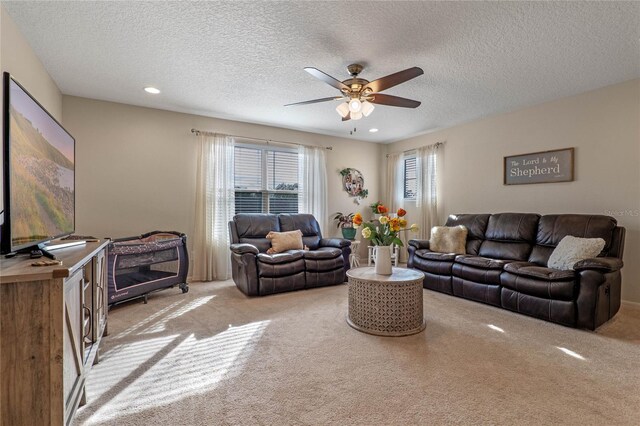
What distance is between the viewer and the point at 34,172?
5.41 ft

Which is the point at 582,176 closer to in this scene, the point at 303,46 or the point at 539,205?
the point at 539,205

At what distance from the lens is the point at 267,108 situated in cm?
438

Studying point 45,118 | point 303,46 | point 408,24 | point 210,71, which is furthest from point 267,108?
point 45,118

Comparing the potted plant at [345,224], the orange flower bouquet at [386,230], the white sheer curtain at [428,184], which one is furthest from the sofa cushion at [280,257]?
the white sheer curtain at [428,184]

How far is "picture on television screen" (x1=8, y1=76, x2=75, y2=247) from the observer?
4.71 ft

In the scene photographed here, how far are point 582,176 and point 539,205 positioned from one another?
582 millimetres

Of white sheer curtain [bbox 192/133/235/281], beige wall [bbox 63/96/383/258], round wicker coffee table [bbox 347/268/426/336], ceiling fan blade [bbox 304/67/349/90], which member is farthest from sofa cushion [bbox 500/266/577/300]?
beige wall [bbox 63/96/383/258]

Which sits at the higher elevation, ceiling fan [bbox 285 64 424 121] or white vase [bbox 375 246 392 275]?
ceiling fan [bbox 285 64 424 121]

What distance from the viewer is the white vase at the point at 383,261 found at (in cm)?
294

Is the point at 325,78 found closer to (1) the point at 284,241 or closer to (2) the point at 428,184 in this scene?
(1) the point at 284,241

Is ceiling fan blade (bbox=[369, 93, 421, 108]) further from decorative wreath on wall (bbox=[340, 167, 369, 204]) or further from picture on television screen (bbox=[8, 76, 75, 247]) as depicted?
decorative wreath on wall (bbox=[340, 167, 369, 204])

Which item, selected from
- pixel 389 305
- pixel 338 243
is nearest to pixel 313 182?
pixel 338 243

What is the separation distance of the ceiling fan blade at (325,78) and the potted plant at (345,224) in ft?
10.7

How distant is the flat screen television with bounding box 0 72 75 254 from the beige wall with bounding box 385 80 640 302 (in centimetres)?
502
